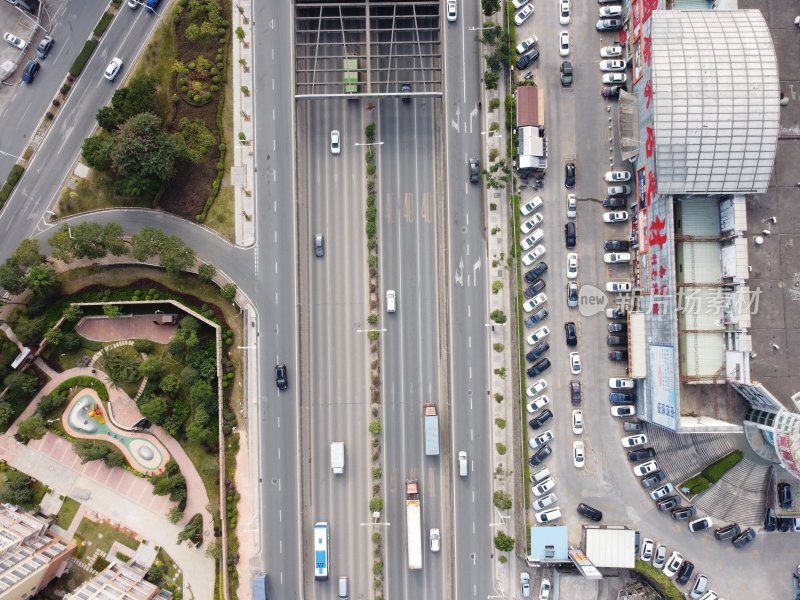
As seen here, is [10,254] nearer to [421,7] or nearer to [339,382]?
[339,382]

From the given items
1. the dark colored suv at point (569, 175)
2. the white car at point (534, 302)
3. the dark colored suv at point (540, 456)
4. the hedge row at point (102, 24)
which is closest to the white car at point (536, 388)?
the dark colored suv at point (540, 456)

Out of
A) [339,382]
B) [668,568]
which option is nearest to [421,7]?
[339,382]

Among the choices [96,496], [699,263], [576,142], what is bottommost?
[96,496]

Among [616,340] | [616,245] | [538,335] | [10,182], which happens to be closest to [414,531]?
[538,335]

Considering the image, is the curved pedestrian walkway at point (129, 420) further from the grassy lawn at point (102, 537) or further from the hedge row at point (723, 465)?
the hedge row at point (723, 465)

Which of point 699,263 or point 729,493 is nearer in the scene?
point 699,263

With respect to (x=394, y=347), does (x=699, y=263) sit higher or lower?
higher

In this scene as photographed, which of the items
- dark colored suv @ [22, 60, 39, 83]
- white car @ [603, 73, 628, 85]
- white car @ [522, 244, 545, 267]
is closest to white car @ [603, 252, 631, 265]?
white car @ [522, 244, 545, 267]

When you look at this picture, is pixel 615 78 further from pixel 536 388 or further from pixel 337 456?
pixel 337 456
